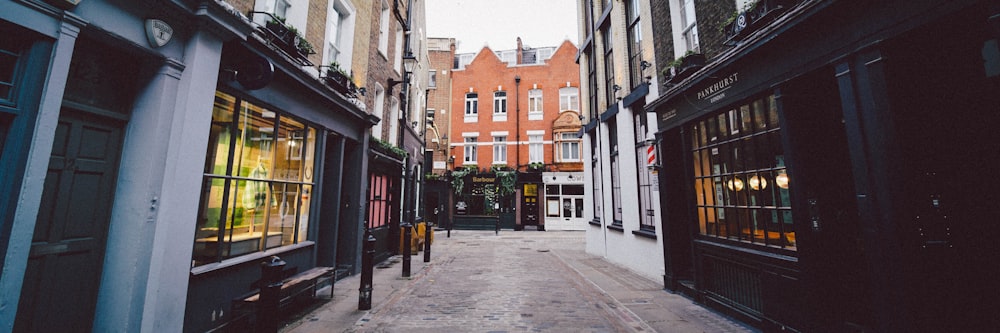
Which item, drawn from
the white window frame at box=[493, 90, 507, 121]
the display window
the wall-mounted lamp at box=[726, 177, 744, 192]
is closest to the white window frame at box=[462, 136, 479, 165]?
the white window frame at box=[493, 90, 507, 121]

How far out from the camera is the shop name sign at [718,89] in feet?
16.6

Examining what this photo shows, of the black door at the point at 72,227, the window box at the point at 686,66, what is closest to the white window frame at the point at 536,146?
the window box at the point at 686,66

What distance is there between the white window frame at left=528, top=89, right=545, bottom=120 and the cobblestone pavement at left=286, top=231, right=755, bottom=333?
15.6m

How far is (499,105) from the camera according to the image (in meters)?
24.3

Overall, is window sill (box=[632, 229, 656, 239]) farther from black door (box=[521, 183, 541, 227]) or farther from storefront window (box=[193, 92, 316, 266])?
black door (box=[521, 183, 541, 227])

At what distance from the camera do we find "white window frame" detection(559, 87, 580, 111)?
2359 centimetres

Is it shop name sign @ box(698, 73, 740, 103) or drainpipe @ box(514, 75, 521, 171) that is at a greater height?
drainpipe @ box(514, 75, 521, 171)

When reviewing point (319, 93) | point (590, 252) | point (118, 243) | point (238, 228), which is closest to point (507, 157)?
point (590, 252)

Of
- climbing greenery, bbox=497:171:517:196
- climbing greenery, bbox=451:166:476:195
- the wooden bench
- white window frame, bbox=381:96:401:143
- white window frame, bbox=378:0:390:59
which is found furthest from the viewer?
climbing greenery, bbox=451:166:476:195

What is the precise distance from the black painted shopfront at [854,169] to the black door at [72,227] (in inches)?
294

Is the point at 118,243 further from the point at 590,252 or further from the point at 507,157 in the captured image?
the point at 507,157

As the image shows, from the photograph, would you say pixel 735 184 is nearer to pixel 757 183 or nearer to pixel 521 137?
pixel 757 183

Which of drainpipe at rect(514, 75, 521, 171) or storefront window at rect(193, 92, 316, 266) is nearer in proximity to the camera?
storefront window at rect(193, 92, 316, 266)

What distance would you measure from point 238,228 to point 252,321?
1.32 metres
